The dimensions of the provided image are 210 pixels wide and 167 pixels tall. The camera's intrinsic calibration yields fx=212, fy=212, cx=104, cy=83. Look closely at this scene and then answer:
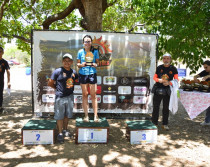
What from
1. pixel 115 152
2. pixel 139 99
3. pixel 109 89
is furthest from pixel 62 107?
pixel 139 99

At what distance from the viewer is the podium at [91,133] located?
14.5 ft

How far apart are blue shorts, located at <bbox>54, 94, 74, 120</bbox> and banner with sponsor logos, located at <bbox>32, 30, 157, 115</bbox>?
5.64ft

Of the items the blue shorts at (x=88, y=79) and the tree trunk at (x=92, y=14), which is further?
the tree trunk at (x=92, y=14)

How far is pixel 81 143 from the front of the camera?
4520 mm

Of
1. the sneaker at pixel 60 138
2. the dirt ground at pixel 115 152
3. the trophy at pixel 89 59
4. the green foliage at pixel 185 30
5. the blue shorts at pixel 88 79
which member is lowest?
the dirt ground at pixel 115 152

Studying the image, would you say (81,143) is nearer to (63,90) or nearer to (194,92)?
(63,90)

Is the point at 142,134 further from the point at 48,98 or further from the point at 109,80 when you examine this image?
the point at 48,98

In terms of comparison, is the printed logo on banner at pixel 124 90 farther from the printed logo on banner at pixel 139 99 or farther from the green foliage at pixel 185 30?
the green foliage at pixel 185 30

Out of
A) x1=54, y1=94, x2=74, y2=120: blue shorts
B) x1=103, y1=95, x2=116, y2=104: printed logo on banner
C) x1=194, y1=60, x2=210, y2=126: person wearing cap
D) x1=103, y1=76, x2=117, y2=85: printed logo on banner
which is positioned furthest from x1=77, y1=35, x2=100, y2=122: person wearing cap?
x1=194, y1=60, x2=210, y2=126: person wearing cap

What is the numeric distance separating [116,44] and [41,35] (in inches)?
84.2

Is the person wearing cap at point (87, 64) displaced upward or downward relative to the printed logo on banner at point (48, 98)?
upward

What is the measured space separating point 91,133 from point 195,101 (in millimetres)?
2675

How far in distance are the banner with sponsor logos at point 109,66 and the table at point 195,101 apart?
132 cm

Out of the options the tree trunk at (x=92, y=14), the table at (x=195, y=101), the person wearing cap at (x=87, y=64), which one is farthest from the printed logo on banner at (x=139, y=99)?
the tree trunk at (x=92, y=14)
